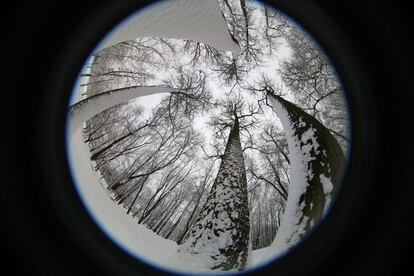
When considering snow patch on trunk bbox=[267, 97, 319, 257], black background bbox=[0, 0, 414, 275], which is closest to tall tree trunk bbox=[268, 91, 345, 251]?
snow patch on trunk bbox=[267, 97, 319, 257]

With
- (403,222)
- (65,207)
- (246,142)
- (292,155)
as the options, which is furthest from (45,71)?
(246,142)

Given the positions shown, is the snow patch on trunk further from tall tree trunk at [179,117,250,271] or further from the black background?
the black background

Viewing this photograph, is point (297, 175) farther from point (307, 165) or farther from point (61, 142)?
point (61, 142)

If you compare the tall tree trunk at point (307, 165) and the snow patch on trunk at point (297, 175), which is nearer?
the tall tree trunk at point (307, 165)

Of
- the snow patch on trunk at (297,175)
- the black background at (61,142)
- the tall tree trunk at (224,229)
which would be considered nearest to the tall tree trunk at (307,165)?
the snow patch on trunk at (297,175)

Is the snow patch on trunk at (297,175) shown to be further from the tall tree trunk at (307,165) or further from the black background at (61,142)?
the black background at (61,142)

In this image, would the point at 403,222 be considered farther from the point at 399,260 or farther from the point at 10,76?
the point at 10,76

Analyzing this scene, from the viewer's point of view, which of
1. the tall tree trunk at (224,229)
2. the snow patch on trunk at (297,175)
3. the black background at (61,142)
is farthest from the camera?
the snow patch on trunk at (297,175)
